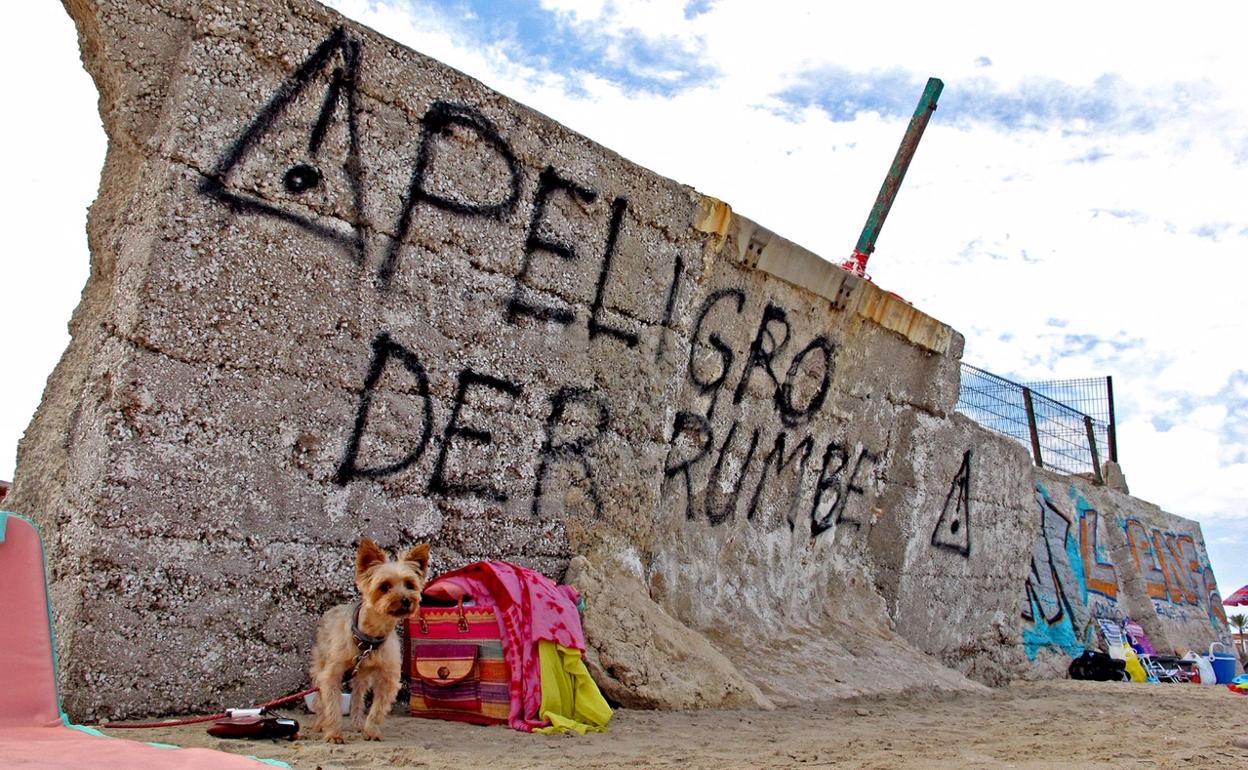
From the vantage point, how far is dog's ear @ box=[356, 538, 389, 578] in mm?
3834

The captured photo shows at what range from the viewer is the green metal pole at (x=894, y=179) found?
10.4m

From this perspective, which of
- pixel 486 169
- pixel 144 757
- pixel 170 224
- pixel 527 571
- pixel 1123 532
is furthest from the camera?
pixel 1123 532

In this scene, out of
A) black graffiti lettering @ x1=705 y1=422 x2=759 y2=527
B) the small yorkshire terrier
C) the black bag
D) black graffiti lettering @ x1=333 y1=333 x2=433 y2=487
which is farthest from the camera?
the black bag

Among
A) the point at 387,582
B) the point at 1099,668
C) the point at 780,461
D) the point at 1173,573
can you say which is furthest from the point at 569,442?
the point at 1173,573

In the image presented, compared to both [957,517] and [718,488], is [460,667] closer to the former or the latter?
[718,488]

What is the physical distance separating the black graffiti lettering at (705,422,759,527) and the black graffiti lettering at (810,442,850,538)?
836mm

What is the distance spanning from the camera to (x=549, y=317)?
5.12m

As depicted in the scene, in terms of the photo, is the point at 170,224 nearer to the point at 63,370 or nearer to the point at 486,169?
the point at 63,370

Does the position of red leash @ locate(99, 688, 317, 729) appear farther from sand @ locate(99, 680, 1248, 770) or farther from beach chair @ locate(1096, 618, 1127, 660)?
beach chair @ locate(1096, 618, 1127, 660)

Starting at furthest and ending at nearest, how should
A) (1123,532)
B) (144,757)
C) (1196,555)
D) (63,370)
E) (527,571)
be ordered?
1. (1196,555)
2. (1123,532)
3. (527,571)
4. (63,370)
5. (144,757)

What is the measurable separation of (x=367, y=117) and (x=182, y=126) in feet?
2.71

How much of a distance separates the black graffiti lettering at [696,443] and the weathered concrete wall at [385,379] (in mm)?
19

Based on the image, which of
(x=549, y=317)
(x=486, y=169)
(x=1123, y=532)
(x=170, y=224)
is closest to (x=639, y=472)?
(x=549, y=317)

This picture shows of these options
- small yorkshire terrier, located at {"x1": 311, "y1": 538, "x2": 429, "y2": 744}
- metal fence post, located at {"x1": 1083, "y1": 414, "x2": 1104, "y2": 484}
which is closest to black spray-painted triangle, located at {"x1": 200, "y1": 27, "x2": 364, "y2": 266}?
small yorkshire terrier, located at {"x1": 311, "y1": 538, "x2": 429, "y2": 744}
